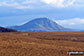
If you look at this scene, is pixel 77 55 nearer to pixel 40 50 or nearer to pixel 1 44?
pixel 40 50

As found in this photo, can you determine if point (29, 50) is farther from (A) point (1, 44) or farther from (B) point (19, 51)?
(A) point (1, 44)

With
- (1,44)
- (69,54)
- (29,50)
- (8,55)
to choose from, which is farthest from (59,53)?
(1,44)

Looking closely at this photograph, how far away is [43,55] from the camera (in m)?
31.5

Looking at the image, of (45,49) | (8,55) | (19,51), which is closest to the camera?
(8,55)

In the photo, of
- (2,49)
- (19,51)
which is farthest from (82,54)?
(2,49)

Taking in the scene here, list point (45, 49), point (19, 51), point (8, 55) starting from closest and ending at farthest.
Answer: point (8, 55)
point (19, 51)
point (45, 49)

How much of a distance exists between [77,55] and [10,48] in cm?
933

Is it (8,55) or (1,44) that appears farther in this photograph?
(1,44)

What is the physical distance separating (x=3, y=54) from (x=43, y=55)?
5003mm

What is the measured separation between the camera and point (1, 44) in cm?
3691

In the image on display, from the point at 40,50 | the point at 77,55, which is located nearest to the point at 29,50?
the point at 40,50

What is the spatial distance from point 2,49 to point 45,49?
19.7 feet

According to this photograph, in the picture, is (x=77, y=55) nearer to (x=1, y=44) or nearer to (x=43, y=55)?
(x=43, y=55)

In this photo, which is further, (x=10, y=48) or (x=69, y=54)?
(x=10, y=48)
